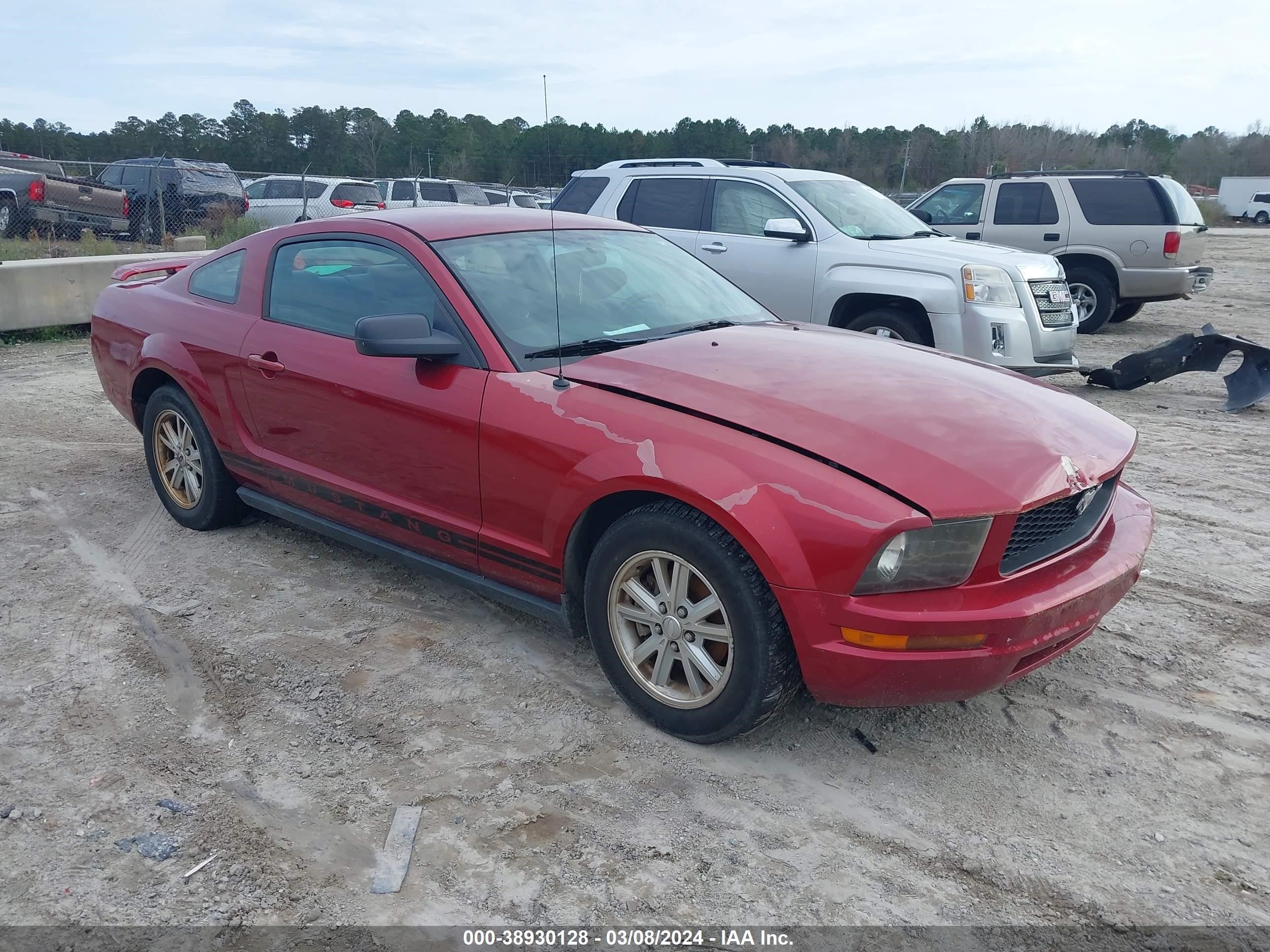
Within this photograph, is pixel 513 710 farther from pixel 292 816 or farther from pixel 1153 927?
pixel 1153 927

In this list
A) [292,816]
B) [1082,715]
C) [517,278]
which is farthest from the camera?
[517,278]

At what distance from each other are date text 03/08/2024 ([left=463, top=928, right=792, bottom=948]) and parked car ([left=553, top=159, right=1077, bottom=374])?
5.78 metres

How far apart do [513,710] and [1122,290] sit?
445 inches

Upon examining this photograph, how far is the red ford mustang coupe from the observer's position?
276 centimetres

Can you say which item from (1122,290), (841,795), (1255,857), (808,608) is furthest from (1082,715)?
(1122,290)

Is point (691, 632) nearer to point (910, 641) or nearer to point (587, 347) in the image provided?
point (910, 641)

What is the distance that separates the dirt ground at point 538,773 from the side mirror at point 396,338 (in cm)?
118

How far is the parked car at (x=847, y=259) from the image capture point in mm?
7434

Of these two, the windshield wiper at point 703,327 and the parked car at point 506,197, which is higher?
the parked car at point 506,197

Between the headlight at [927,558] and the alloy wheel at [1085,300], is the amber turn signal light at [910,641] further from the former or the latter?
the alloy wheel at [1085,300]

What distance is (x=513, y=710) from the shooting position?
342cm

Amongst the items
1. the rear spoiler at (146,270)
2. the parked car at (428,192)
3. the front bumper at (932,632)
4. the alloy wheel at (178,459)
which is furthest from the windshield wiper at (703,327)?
the parked car at (428,192)

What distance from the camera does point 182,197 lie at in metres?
17.5

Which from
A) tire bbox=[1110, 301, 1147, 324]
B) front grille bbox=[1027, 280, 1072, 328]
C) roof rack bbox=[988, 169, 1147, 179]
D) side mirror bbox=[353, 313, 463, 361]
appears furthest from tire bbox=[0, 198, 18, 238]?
tire bbox=[1110, 301, 1147, 324]
